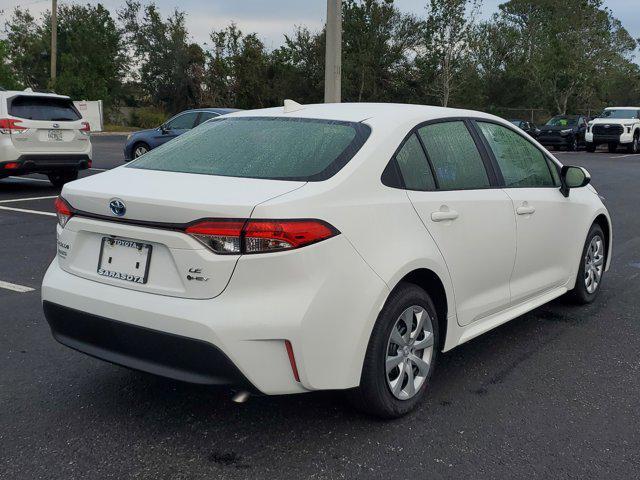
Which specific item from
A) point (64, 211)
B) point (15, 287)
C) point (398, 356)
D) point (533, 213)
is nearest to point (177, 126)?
point (15, 287)

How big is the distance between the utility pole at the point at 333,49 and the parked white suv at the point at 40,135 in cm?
458

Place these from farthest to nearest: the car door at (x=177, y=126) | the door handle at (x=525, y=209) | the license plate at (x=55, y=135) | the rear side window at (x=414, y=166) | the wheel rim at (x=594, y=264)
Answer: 1. the car door at (x=177, y=126)
2. the license plate at (x=55, y=135)
3. the wheel rim at (x=594, y=264)
4. the door handle at (x=525, y=209)
5. the rear side window at (x=414, y=166)

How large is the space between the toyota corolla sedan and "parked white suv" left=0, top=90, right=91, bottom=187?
861cm

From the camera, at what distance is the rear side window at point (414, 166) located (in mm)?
3626

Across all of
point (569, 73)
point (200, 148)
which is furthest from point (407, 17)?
point (200, 148)

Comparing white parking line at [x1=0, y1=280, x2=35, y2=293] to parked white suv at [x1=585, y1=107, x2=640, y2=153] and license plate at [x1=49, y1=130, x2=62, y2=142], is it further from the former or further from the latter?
parked white suv at [x1=585, y1=107, x2=640, y2=153]

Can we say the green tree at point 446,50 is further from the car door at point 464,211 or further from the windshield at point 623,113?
the car door at point 464,211

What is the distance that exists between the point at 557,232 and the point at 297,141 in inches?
86.5

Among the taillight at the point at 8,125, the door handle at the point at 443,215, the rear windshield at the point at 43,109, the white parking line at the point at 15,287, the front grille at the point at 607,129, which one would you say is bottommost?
the white parking line at the point at 15,287

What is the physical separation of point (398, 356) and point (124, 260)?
1376mm

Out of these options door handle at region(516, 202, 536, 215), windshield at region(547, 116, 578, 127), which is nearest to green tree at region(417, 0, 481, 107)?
windshield at region(547, 116, 578, 127)

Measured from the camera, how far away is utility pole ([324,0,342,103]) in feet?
43.7

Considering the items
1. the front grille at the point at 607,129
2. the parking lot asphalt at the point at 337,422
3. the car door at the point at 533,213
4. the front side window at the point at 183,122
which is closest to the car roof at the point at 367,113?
the car door at the point at 533,213

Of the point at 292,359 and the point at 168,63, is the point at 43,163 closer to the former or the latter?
the point at 292,359
